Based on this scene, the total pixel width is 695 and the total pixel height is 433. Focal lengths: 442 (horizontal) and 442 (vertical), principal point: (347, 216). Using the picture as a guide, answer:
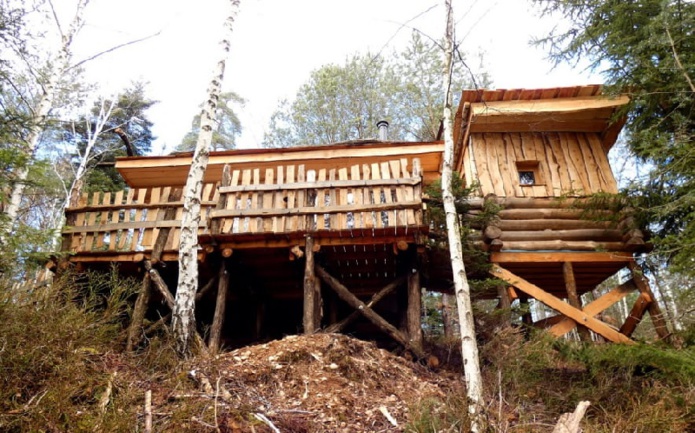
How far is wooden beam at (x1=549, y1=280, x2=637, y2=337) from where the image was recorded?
8.91 meters

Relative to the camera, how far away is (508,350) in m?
6.78

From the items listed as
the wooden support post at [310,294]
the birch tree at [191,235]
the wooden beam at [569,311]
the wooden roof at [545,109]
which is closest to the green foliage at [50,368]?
the birch tree at [191,235]

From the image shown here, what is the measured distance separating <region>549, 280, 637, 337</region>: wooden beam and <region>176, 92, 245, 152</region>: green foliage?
73.1 feet

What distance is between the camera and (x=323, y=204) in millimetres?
8148

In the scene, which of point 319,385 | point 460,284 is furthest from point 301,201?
point 319,385

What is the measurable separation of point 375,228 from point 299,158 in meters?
3.82

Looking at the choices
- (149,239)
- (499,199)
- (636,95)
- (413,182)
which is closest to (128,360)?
(149,239)

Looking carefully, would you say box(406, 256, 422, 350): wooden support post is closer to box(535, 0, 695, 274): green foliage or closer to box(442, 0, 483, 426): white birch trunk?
box(442, 0, 483, 426): white birch trunk

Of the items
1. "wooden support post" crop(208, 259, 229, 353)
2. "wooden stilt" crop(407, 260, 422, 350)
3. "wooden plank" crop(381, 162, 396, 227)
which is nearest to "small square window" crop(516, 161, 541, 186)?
"wooden plank" crop(381, 162, 396, 227)

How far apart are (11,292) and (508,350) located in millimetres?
6436

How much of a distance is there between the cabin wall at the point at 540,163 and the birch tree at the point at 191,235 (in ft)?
20.6

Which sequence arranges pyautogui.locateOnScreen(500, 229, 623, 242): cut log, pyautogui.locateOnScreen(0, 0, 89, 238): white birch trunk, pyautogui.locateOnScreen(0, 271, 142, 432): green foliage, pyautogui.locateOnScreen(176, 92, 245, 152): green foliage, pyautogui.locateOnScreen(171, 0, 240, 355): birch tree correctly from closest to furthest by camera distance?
pyautogui.locateOnScreen(0, 271, 142, 432): green foliage < pyautogui.locateOnScreen(171, 0, 240, 355): birch tree < pyautogui.locateOnScreen(500, 229, 623, 242): cut log < pyautogui.locateOnScreen(0, 0, 89, 238): white birch trunk < pyautogui.locateOnScreen(176, 92, 245, 152): green foliage

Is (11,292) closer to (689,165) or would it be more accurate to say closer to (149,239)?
(149,239)

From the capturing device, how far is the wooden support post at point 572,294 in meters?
8.90
